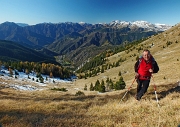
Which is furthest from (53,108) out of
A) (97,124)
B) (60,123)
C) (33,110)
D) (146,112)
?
(146,112)

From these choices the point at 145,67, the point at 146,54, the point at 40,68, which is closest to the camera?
the point at 146,54

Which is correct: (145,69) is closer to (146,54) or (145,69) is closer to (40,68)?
(146,54)

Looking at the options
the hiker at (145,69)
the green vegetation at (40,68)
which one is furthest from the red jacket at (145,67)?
the green vegetation at (40,68)

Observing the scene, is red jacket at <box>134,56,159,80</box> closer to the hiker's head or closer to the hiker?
the hiker

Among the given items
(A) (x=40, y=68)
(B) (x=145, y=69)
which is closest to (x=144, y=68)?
(B) (x=145, y=69)

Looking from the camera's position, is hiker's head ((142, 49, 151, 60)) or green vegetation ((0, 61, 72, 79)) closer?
hiker's head ((142, 49, 151, 60))

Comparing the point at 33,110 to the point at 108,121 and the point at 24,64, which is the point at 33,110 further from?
the point at 24,64

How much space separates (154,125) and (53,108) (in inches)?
303

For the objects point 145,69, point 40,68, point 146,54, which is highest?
point 146,54

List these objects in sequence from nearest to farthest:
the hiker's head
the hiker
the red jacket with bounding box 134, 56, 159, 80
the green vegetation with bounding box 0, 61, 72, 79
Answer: the hiker's head < the hiker < the red jacket with bounding box 134, 56, 159, 80 < the green vegetation with bounding box 0, 61, 72, 79

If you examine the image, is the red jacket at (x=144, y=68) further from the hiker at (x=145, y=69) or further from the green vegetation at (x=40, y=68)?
the green vegetation at (x=40, y=68)

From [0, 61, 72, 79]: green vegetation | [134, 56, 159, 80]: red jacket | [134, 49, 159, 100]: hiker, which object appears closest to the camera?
[134, 49, 159, 100]: hiker

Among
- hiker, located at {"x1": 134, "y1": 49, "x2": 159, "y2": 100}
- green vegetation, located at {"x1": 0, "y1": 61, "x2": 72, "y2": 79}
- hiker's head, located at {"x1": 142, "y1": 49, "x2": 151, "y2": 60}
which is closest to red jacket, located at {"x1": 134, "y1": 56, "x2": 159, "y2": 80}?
hiker, located at {"x1": 134, "y1": 49, "x2": 159, "y2": 100}

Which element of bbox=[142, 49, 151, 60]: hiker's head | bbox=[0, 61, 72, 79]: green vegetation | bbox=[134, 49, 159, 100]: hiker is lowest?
bbox=[0, 61, 72, 79]: green vegetation
